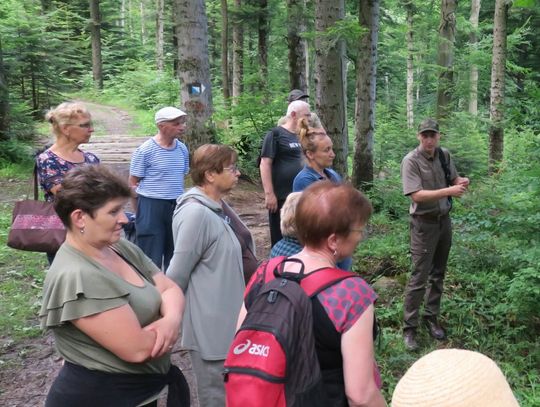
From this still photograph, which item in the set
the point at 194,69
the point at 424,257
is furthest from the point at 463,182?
the point at 194,69

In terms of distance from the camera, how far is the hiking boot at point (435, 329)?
5.18 meters

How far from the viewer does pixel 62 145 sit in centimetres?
407

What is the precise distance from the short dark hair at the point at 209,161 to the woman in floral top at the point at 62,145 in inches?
53.1

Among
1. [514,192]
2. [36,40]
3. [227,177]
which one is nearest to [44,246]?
[227,177]

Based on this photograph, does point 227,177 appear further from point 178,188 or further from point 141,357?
point 178,188

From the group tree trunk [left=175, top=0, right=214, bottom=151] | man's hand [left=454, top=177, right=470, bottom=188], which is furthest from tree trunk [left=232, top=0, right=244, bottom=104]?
man's hand [left=454, top=177, right=470, bottom=188]

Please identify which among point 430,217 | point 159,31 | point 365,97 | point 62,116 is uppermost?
point 159,31

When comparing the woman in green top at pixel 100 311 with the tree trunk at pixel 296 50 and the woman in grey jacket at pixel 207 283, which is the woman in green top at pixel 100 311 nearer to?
the woman in grey jacket at pixel 207 283

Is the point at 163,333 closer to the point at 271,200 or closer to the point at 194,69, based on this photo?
the point at 271,200

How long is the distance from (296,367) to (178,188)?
12.1 feet

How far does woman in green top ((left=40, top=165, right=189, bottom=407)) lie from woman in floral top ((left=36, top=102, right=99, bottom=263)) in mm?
1793

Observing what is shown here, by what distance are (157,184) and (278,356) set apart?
3634 mm

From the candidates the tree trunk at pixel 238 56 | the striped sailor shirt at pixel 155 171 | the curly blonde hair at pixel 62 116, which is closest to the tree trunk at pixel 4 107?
the tree trunk at pixel 238 56

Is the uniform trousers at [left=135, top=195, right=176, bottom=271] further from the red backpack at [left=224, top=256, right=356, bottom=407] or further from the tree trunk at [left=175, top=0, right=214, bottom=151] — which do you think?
the tree trunk at [left=175, top=0, right=214, bottom=151]
